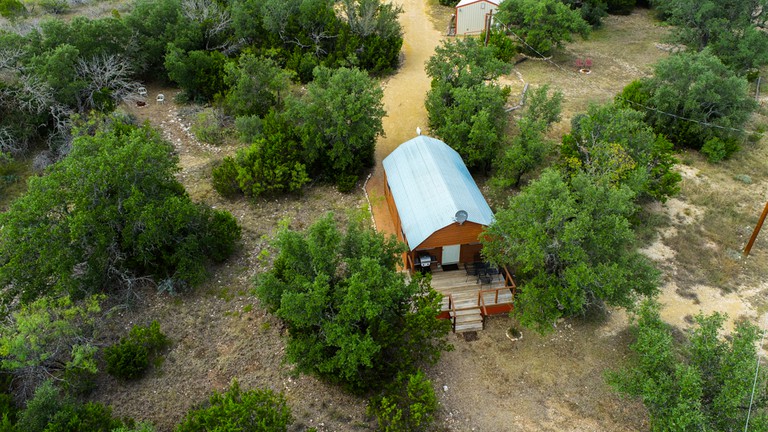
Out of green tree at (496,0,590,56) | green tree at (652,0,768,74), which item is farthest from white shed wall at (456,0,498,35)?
green tree at (652,0,768,74)

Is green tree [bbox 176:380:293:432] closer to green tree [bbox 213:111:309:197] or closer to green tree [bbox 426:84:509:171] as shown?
green tree [bbox 213:111:309:197]

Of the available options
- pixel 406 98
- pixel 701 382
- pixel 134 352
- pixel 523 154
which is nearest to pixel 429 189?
pixel 523 154

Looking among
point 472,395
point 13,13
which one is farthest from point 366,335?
point 13,13

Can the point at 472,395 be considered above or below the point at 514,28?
below

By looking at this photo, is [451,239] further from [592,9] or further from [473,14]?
[592,9]

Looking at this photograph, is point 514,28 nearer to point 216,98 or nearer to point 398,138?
point 398,138
